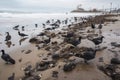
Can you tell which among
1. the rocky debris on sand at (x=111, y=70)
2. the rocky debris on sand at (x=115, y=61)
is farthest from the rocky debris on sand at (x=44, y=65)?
the rocky debris on sand at (x=115, y=61)

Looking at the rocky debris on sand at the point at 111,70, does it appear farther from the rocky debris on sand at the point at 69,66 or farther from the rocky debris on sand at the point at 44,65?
the rocky debris on sand at the point at 44,65

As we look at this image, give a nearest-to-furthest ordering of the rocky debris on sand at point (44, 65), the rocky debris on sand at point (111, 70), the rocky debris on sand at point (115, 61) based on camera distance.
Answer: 1. the rocky debris on sand at point (111, 70)
2. the rocky debris on sand at point (115, 61)
3. the rocky debris on sand at point (44, 65)

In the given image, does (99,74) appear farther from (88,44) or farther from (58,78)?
(88,44)

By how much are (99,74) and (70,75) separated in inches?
45.1

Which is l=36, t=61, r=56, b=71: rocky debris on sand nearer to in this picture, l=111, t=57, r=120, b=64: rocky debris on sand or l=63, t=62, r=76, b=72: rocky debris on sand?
l=63, t=62, r=76, b=72: rocky debris on sand

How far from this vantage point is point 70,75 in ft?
31.6

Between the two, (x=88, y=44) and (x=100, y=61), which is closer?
(x=100, y=61)

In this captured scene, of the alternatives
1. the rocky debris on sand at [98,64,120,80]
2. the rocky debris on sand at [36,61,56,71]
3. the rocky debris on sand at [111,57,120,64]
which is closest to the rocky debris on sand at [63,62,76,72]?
the rocky debris on sand at [36,61,56,71]

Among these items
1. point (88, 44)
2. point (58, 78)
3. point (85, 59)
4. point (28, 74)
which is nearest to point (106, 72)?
point (85, 59)

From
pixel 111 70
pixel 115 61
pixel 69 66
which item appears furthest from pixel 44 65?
pixel 115 61

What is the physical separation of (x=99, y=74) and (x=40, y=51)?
557 centimetres

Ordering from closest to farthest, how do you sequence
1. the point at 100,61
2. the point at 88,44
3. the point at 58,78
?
the point at 58,78 < the point at 100,61 < the point at 88,44

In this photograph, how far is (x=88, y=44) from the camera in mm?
15016

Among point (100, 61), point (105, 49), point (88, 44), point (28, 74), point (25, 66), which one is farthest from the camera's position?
point (88, 44)
